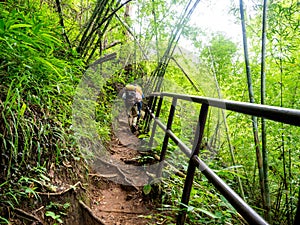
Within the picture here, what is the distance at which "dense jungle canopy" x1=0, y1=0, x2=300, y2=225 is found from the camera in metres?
1.38

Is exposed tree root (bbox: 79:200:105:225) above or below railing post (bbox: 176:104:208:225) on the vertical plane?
below

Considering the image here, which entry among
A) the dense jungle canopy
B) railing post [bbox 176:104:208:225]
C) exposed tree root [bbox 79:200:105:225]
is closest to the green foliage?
the dense jungle canopy

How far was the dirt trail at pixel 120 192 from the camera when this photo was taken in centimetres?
201

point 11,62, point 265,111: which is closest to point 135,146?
point 11,62

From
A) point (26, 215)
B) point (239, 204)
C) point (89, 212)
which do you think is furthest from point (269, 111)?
point (89, 212)

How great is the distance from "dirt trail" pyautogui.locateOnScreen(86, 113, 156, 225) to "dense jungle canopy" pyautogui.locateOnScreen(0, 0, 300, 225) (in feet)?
0.33

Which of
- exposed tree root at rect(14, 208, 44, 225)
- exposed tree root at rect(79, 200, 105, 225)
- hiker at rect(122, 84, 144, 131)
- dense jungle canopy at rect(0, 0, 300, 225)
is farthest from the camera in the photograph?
hiker at rect(122, 84, 144, 131)

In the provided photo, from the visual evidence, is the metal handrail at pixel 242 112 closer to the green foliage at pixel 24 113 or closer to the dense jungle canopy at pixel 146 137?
the dense jungle canopy at pixel 146 137

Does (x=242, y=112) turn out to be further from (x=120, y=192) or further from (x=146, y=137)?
(x=146, y=137)

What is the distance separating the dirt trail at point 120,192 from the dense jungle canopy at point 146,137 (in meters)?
0.10

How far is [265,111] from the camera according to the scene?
72cm

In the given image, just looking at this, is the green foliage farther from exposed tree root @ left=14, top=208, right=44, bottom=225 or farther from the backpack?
the backpack

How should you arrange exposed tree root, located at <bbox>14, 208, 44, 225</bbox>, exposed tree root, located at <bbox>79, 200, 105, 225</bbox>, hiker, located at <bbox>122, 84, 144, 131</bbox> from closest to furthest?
1. exposed tree root, located at <bbox>14, 208, 44, 225</bbox>
2. exposed tree root, located at <bbox>79, 200, 105, 225</bbox>
3. hiker, located at <bbox>122, 84, 144, 131</bbox>

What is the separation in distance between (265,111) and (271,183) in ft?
7.45
